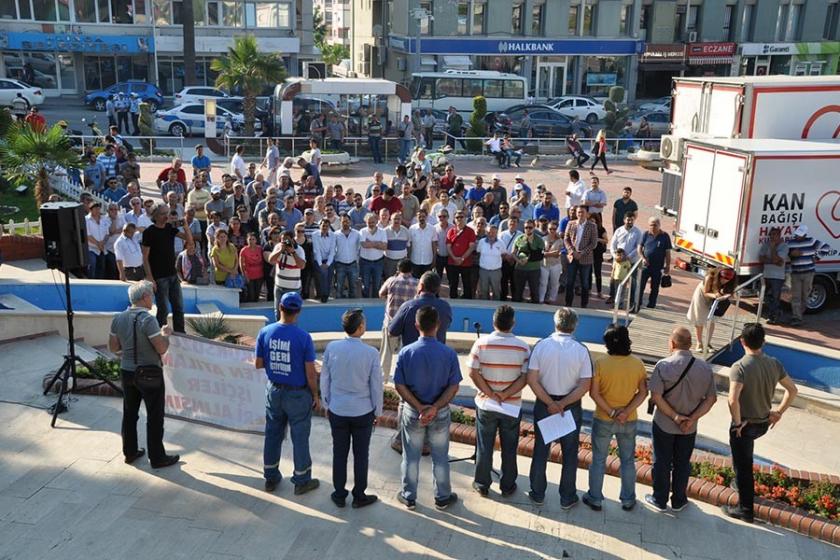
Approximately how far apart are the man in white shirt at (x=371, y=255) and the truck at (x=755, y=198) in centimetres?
518

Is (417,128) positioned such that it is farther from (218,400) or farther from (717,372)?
(218,400)

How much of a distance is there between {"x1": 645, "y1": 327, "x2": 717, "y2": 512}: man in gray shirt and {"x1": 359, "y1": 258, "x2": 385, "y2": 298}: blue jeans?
6.91 meters

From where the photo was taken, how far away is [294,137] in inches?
1091

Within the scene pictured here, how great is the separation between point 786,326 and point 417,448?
8898mm

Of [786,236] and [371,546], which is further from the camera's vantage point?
[786,236]

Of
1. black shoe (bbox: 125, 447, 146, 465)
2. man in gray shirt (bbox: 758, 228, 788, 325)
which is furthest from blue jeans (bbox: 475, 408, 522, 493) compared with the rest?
man in gray shirt (bbox: 758, 228, 788, 325)

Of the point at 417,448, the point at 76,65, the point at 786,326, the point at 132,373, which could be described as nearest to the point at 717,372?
the point at 786,326

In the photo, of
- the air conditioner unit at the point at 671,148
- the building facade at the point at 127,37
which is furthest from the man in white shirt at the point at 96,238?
the building facade at the point at 127,37

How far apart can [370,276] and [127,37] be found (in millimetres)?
35640

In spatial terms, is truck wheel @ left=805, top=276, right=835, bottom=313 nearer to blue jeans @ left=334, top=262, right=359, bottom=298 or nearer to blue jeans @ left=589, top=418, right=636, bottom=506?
blue jeans @ left=334, top=262, right=359, bottom=298

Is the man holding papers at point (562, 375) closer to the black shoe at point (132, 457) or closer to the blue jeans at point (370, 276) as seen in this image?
the black shoe at point (132, 457)

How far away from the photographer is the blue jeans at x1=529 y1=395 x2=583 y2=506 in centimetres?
688

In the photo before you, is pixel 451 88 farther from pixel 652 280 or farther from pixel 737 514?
pixel 737 514

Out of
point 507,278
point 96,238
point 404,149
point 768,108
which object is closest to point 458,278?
point 507,278
